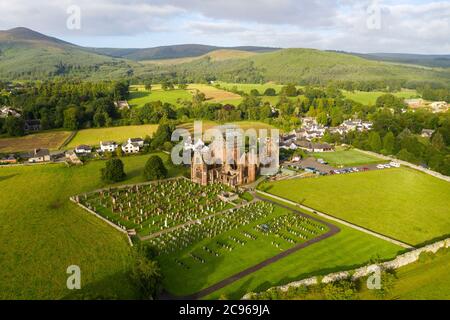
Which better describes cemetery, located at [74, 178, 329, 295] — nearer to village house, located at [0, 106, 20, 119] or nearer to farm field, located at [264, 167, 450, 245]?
farm field, located at [264, 167, 450, 245]

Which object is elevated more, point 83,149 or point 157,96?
point 157,96

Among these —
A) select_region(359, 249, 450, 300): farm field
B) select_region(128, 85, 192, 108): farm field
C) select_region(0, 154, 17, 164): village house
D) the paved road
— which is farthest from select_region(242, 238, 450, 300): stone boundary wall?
select_region(128, 85, 192, 108): farm field

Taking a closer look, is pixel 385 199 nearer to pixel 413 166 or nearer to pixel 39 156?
pixel 413 166

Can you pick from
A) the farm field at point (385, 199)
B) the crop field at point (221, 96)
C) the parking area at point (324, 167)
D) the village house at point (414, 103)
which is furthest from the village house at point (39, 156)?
the village house at point (414, 103)

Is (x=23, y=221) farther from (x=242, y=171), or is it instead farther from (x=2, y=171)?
(x=242, y=171)

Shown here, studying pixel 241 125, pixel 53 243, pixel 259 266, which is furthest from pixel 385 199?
pixel 241 125
